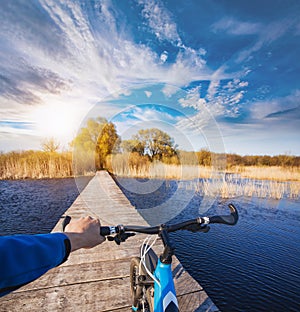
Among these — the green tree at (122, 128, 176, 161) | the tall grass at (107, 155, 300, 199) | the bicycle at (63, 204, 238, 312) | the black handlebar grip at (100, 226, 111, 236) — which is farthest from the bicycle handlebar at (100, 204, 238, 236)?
the tall grass at (107, 155, 300, 199)

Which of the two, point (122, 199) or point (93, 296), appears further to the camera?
point (122, 199)

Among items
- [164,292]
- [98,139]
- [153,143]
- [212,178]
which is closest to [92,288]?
[164,292]

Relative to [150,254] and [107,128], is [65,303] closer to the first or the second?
[150,254]

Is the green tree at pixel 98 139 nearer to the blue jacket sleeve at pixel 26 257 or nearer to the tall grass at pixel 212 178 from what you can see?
the tall grass at pixel 212 178

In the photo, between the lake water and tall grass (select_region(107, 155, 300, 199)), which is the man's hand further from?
the lake water

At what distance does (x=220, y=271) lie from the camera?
4.24 meters

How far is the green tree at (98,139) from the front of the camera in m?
3.79

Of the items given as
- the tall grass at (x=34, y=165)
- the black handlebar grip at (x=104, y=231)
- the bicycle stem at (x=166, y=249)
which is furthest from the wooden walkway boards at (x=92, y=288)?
the tall grass at (x=34, y=165)

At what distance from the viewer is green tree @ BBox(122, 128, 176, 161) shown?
291cm

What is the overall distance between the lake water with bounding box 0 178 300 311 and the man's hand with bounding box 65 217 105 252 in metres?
3.46

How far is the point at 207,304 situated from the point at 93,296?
1119mm

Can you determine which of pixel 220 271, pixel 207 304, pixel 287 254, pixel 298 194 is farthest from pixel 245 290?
pixel 298 194

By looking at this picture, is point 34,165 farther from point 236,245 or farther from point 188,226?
point 188,226

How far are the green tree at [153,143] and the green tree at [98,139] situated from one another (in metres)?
0.72
